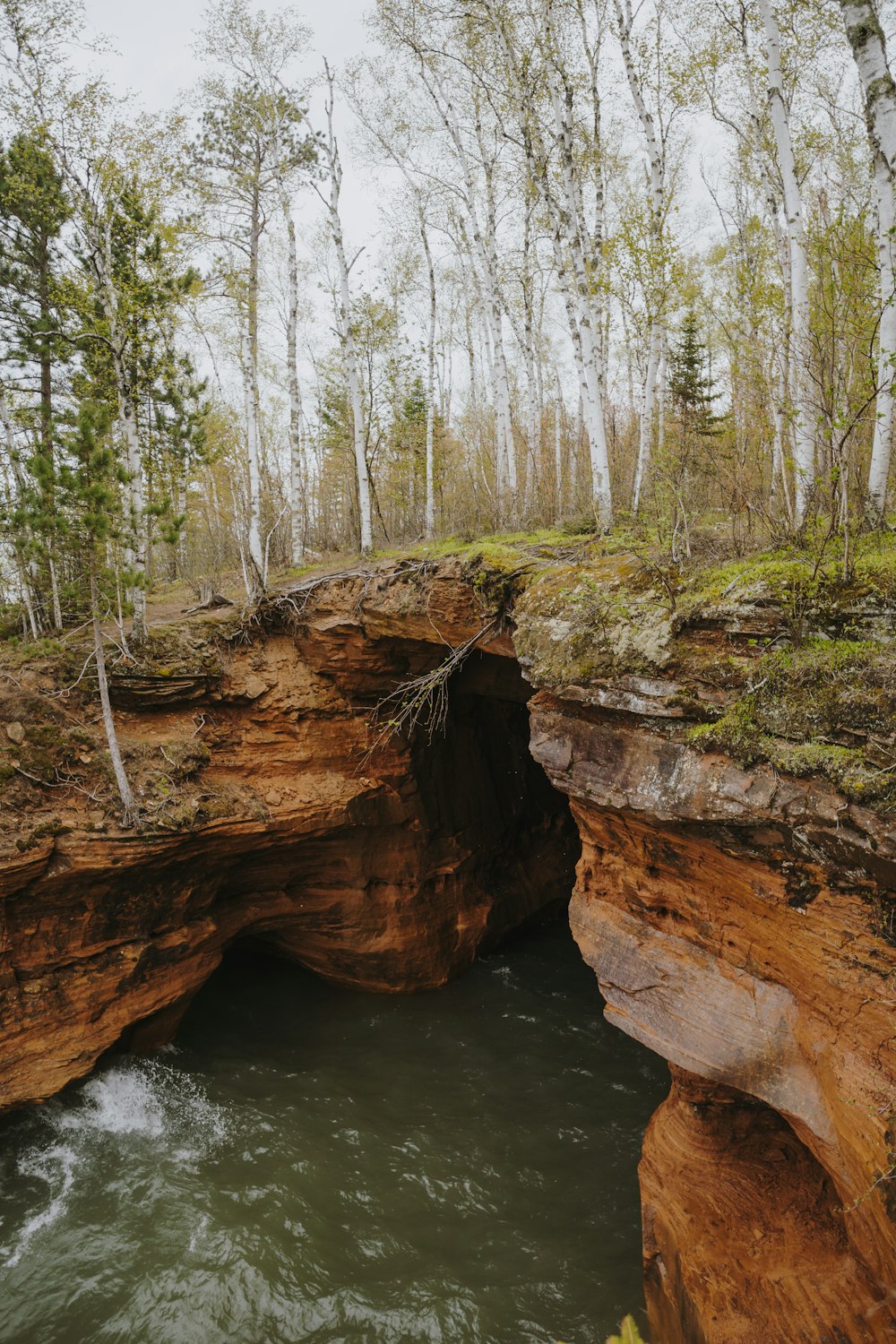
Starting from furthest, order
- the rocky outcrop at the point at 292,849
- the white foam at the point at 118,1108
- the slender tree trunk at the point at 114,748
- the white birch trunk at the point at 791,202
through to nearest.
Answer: the white foam at the point at 118,1108 < the slender tree trunk at the point at 114,748 < the rocky outcrop at the point at 292,849 < the white birch trunk at the point at 791,202

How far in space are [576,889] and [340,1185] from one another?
4.24 m

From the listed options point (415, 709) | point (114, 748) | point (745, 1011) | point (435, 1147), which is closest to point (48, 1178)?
point (435, 1147)

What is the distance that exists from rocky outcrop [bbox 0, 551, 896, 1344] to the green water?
0.83 m

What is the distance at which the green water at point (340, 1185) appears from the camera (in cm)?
593

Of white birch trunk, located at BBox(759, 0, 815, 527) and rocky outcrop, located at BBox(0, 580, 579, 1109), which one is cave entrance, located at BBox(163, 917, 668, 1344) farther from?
white birch trunk, located at BBox(759, 0, 815, 527)

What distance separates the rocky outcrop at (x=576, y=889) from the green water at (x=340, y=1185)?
83 cm

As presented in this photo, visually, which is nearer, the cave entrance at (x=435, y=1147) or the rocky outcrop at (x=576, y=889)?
the rocky outcrop at (x=576, y=889)

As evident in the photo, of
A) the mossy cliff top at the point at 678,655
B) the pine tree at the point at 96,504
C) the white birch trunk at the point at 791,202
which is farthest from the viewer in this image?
the pine tree at the point at 96,504

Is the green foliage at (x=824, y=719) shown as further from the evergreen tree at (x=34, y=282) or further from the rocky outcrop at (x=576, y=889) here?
the evergreen tree at (x=34, y=282)

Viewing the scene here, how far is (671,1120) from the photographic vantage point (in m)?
5.86

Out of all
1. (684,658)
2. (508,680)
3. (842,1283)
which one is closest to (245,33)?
(508,680)

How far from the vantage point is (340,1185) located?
7086 mm

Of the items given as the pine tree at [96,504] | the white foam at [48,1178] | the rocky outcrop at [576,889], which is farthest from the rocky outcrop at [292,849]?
the white foam at [48,1178]

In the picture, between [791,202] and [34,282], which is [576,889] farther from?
[34,282]
